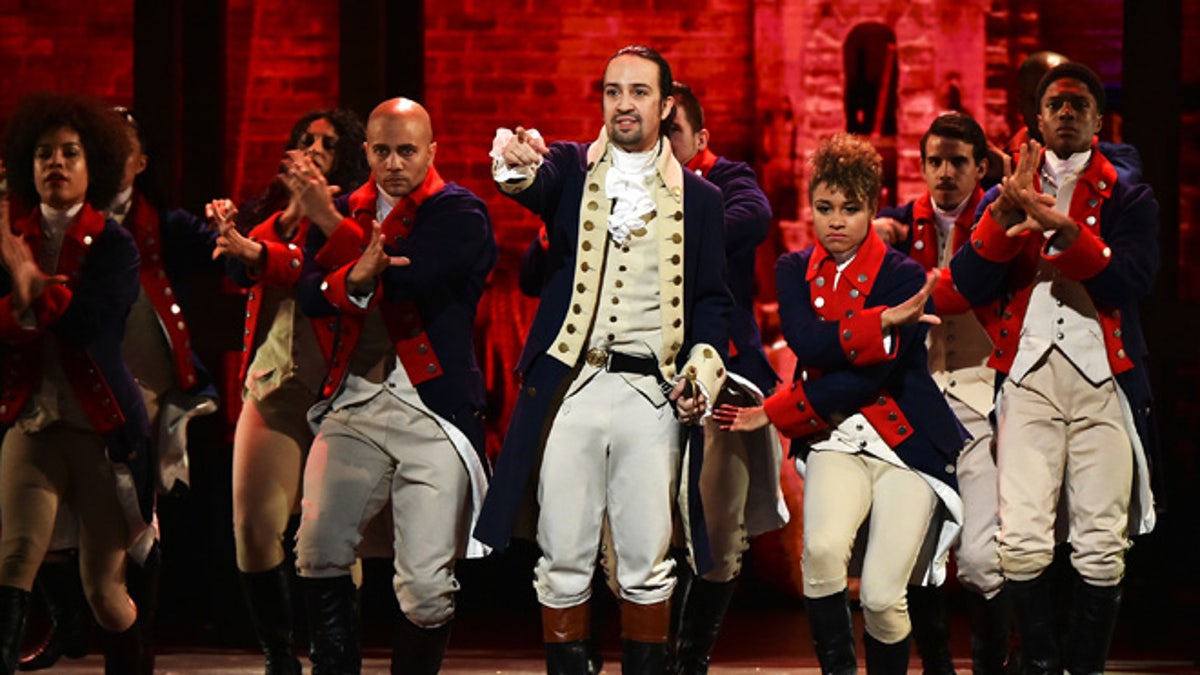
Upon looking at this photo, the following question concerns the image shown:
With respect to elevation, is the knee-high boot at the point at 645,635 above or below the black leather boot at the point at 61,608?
above

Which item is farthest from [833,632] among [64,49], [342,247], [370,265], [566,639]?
[64,49]

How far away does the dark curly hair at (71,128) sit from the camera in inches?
220

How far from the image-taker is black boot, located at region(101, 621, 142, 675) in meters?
5.46

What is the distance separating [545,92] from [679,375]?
4.86m

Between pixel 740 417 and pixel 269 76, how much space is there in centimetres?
495

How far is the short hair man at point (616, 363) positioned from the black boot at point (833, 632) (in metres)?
0.38

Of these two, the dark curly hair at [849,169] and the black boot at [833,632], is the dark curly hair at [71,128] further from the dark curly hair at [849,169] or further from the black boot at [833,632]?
the black boot at [833,632]

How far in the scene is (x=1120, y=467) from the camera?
5.55 metres

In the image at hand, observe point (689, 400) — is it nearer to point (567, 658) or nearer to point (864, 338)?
point (864, 338)

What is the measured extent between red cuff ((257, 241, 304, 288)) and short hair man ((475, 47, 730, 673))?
1029 millimetres

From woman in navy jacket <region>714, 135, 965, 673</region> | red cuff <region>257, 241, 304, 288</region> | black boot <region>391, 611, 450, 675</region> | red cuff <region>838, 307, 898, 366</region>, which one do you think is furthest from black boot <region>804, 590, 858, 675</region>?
red cuff <region>257, 241, 304, 288</region>

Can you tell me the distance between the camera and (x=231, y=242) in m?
5.52

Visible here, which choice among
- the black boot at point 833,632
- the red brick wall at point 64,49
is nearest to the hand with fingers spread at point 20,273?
the black boot at point 833,632

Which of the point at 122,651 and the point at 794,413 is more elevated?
the point at 794,413
